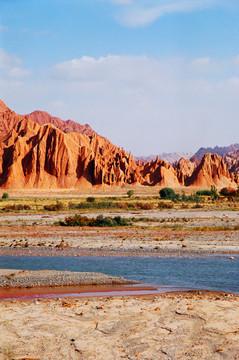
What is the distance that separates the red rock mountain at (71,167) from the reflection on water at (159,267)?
12083 cm

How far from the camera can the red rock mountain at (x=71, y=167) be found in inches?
5684

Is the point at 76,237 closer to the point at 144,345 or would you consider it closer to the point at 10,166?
the point at 144,345

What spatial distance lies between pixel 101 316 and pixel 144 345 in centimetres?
249

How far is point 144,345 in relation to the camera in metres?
9.38

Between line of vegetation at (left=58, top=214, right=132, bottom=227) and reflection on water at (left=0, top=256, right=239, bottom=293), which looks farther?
line of vegetation at (left=58, top=214, right=132, bottom=227)

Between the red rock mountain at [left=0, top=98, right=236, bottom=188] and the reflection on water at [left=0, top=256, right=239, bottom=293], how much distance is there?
121 metres

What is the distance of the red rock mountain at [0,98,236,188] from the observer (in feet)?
474

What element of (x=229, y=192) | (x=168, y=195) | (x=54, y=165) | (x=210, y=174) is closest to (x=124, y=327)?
(x=168, y=195)

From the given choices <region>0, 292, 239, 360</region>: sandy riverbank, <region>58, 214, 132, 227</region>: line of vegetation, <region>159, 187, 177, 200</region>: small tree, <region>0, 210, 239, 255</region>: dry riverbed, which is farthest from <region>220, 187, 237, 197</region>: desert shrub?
<region>0, 292, 239, 360</region>: sandy riverbank

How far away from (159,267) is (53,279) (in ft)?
16.4

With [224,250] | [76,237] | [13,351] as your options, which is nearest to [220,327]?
[13,351]

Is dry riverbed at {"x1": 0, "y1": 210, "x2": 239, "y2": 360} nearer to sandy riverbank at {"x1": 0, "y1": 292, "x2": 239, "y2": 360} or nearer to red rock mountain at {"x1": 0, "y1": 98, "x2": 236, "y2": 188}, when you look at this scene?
sandy riverbank at {"x1": 0, "y1": 292, "x2": 239, "y2": 360}

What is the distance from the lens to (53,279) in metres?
16.8

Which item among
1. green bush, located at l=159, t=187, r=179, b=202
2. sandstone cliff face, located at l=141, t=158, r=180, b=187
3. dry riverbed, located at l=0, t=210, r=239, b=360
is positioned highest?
sandstone cliff face, located at l=141, t=158, r=180, b=187
